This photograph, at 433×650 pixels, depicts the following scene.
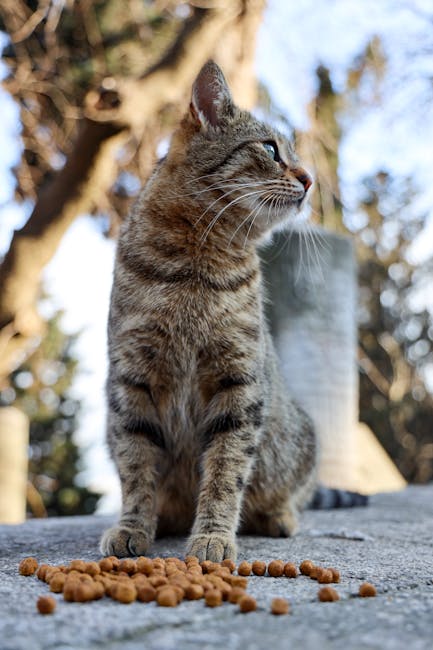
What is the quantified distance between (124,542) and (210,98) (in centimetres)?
166

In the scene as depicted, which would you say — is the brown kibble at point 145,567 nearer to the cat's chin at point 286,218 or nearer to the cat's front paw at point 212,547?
the cat's front paw at point 212,547

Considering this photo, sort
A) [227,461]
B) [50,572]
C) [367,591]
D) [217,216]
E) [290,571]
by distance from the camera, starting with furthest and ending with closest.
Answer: [217,216] → [227,461] → [290,571] → [50,572] → [367,591]

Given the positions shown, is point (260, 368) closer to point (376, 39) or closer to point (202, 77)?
point (202, 77)

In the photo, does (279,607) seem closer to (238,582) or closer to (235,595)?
(235,595)

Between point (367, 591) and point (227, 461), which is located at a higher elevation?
point (227, 461)

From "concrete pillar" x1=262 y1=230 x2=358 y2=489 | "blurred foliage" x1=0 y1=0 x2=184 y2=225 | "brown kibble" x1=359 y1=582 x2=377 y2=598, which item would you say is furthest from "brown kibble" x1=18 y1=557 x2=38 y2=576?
"blurred foliage" x1=0 y1=0 x2=184 y2=225

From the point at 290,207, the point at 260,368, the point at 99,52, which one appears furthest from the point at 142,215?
the point at 99,52

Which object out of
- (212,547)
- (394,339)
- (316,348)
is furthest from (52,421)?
(394,339)

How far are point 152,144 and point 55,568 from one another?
4.99 meters

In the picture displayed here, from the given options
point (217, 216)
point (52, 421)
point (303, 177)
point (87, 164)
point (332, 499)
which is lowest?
point (332, 499)

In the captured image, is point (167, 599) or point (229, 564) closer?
point (167, 599)

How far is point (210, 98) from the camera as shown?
2588 millimetres

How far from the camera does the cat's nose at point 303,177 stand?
255 centimetres

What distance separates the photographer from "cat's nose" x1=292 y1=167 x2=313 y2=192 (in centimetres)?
255
